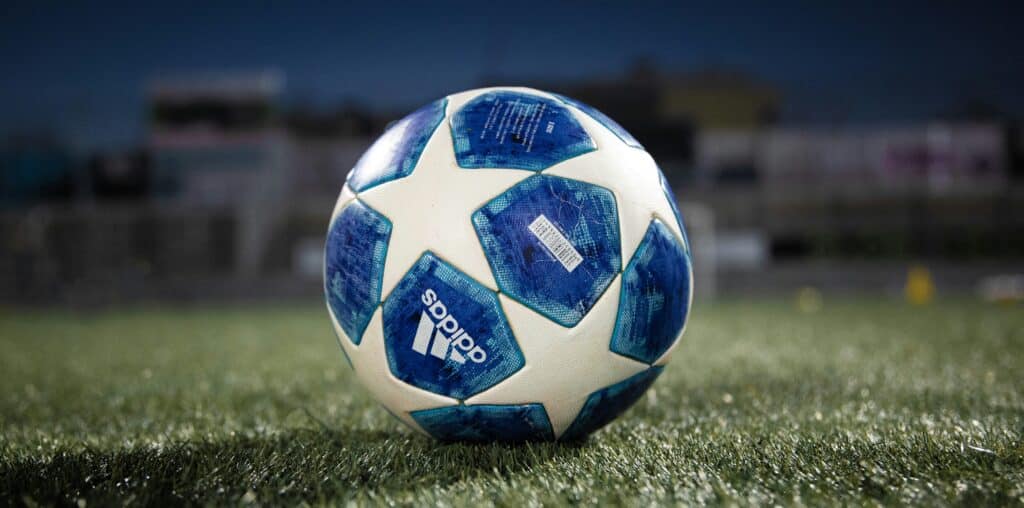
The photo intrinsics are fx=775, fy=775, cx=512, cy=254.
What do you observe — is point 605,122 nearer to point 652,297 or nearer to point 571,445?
point 652,297

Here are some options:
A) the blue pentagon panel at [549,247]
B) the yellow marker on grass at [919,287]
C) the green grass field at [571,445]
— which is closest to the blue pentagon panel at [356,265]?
the blue pentagon panel at [549,247]

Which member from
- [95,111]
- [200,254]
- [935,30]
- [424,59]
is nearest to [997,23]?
[935,30]

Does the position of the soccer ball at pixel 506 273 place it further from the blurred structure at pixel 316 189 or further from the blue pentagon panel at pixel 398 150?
the blurred structure at pixel 316 189

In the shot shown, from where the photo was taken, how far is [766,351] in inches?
222

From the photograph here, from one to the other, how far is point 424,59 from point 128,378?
145ft

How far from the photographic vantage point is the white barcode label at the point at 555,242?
2154 millimetres

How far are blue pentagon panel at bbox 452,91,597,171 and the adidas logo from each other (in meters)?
0.42

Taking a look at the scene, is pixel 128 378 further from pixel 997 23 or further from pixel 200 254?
pixel 997 23

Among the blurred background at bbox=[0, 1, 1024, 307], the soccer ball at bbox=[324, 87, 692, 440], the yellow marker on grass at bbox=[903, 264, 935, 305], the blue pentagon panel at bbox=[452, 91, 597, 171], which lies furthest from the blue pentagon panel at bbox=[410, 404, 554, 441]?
the blurred background at bbox=[0, 1, 1024, 307]

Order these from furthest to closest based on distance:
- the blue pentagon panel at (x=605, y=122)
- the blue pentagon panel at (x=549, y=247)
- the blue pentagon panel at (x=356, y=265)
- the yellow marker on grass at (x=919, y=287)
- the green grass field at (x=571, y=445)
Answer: the yellow marker on grass at (x=919, y=287) < the blue pentagon panel at (x=605, y=122) < the blue pentagon panel at (x=356, y=265) < the blue pentagon panel at (x=549, y=247) < the green grass field at (x=571, y=445)

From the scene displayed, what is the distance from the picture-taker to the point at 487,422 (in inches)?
91.0

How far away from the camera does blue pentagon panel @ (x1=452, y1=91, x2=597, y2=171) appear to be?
2.25m

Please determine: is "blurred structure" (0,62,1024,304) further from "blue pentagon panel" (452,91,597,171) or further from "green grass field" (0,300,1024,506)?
"blue pentagon panel" (452,91,597,171)

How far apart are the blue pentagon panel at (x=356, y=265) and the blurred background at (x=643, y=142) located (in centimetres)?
1660
